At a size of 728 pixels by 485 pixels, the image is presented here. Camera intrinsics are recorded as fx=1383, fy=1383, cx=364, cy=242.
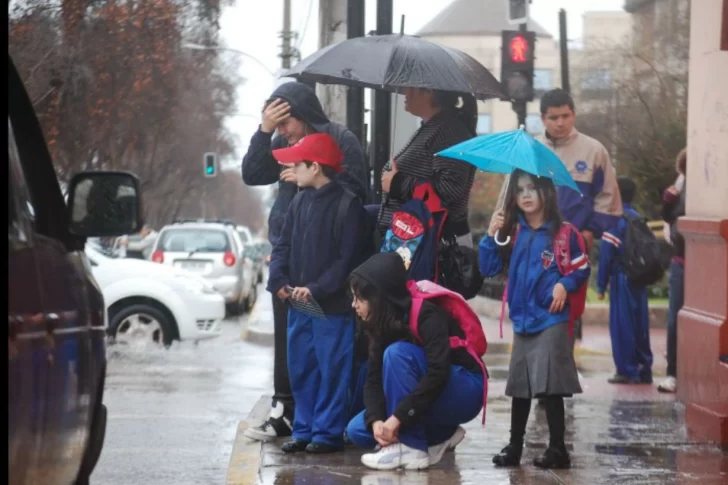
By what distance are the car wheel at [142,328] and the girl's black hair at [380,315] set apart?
8.76 metres

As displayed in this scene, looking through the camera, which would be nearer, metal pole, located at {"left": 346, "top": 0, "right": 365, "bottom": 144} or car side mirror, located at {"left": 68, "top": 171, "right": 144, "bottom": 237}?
car side mirror, located at {"left": 68, "top": 171, "right": 144, "bottom": 237}

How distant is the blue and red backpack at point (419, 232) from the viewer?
23.0 feet

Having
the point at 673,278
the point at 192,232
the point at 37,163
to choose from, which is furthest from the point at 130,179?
the point at 192,232

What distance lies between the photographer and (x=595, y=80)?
128ft

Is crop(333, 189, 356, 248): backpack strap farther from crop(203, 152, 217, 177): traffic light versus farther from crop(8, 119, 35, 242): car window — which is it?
crop(203, 152, 217, 177): traffic light

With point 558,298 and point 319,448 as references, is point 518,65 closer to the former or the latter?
point 558,298

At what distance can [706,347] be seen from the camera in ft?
26.1

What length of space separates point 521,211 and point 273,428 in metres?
1.93

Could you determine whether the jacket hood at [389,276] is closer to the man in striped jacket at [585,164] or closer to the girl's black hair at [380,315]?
the girl's black hair at [380,315]

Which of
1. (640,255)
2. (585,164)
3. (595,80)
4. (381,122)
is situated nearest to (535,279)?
(585,164)

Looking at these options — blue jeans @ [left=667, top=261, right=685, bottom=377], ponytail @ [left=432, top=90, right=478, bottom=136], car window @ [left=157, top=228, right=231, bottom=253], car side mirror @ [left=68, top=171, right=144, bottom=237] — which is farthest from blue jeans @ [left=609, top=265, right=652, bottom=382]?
car window @ [left=157, top=228, right=231, bottom=253]

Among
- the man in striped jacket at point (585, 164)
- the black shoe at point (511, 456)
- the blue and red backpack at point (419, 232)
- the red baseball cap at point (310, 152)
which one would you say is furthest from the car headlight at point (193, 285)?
the black shoe at point (511, 456)

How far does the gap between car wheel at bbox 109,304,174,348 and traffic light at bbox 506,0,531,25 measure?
5.23 meters

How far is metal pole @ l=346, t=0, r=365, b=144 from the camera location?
894cm
